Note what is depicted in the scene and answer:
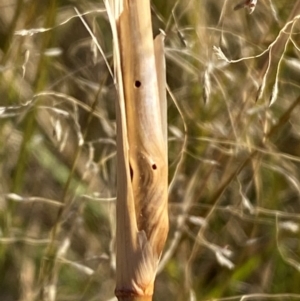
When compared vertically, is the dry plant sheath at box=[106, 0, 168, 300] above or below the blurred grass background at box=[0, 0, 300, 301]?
above

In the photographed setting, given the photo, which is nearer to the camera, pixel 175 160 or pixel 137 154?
pixel 137 154

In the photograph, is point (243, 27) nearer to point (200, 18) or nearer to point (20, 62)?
point (200, 18)

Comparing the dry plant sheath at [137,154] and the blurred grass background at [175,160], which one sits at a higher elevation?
the dry plant sheath at [137,154]

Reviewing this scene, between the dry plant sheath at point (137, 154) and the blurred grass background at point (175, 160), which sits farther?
the blurred grass background at point (175, 160)

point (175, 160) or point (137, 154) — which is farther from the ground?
point (137, 154)

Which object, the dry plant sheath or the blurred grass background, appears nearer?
the dry plant sheath
